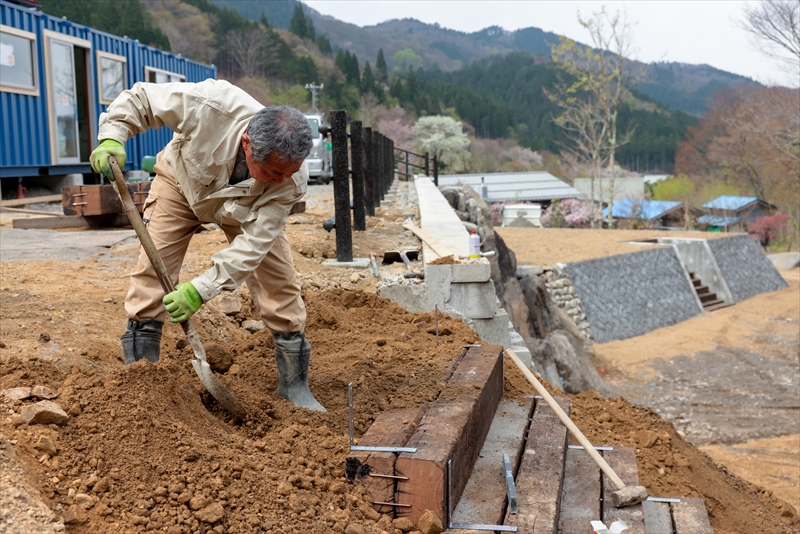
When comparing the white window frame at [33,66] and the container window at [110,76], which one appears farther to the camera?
the container window at [110,76]

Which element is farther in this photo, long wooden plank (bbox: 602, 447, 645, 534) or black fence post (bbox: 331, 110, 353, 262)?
black fence post (bbox: 331, 110, 353, 262)

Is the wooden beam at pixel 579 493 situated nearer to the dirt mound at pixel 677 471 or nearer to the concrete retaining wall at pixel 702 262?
the dirt mound at pixel 677 471

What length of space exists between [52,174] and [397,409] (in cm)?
1203

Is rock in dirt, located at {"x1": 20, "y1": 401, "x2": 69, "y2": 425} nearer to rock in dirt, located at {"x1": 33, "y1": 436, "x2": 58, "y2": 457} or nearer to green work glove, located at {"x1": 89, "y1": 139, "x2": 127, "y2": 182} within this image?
rock in dirt, located at {"x1": 33, "y1": 436, "x2": 58, "y2": 457}

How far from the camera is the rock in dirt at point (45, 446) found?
238cm

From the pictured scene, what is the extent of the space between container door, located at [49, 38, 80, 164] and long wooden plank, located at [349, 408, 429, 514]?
11.9m

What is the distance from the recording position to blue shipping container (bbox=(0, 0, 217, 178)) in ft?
38.3

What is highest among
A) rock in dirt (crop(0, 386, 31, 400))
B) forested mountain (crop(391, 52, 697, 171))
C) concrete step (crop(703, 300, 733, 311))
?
forested mountain (crop(391, 52, 697, 171))

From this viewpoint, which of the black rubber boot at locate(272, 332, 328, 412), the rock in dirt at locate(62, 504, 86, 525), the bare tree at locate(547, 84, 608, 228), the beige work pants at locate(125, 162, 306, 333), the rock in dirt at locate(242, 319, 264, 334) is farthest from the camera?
the bare tree at locate(547, 84, 608, 228)

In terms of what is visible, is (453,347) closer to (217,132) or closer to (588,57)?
(217,132)

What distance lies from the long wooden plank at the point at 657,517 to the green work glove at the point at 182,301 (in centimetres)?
202

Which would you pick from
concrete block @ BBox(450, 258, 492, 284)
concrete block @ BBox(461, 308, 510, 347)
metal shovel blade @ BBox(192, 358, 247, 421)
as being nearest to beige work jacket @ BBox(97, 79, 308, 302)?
metal shovel blade @ BBox(192, 358, 247, 421)

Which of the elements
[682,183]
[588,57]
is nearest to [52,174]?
[588,57]

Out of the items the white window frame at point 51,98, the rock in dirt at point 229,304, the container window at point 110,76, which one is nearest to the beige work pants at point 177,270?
the rock in dirt at point 229,304
